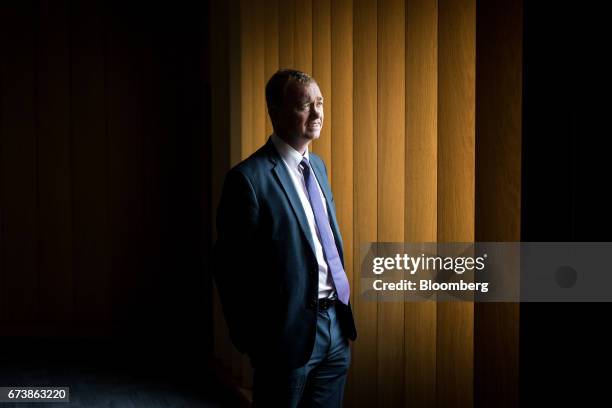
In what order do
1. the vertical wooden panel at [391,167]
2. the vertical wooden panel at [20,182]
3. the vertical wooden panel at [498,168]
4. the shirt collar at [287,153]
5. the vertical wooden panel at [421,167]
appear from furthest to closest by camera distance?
A: the vertical wooden panel at [20,182] < the vertical wooden panel at [391,167] < the vertical wooden panel at [421,167] < the shirt collar at [287,153] < the vertical wooden panel at [498,168]

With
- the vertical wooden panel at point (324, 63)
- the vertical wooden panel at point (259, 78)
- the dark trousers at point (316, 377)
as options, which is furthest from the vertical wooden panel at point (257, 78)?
the dark trousers at point (316, 377)

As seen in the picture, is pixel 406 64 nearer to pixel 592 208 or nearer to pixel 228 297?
pixel 228 297

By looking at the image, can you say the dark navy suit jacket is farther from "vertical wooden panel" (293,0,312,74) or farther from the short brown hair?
"vertical wooden panel" (293,0,312,74)

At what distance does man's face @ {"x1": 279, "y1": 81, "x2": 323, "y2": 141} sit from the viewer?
1534mm

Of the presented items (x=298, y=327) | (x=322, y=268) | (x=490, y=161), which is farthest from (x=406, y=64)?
(x=298, y=327)

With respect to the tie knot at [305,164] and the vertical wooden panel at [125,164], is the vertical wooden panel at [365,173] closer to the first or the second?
the tie knot at [305,164]

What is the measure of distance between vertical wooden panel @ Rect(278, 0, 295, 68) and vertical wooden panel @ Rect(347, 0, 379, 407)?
40 cm

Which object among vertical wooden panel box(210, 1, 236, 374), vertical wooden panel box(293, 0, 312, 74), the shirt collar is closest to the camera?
the shirt collar

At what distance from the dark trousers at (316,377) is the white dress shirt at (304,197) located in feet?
0.22

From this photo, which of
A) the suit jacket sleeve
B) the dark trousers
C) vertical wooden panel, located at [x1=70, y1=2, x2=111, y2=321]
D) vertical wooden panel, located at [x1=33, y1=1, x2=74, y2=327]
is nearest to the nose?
the suit jacket sleeve

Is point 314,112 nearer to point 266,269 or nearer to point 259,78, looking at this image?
point 266,269

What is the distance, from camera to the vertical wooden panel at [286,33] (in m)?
2.45

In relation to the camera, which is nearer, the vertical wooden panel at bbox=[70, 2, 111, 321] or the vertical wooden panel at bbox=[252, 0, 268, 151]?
the vertical wooden panel at bbox=[252, 0, 268, 151]

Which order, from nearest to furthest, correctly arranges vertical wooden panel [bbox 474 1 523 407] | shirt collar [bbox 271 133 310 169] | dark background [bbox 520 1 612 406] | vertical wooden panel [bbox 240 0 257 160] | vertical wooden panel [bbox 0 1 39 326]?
dark background [bbox 520 1 612 406], vertical wooden panel [bbox 474 1 523 407], shirt collar [bbox 271 133 310 169], vertical wooden panel [bbox 240 0 257 160], vertical wooden panel [bbox 0 1 39 326]
